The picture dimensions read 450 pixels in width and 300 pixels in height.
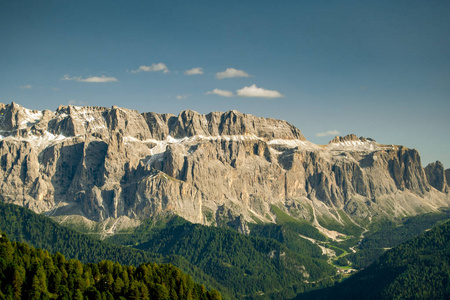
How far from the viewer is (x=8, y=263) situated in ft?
397

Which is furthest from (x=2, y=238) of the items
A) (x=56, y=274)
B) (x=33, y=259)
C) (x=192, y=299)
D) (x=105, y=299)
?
(x=192, y=299)

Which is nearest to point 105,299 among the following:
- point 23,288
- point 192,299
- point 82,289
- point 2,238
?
point 82,289

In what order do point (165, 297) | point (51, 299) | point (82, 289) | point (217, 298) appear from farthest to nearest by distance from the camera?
point (217, 298) → point (165, 297) → point (82, 289) → point (51, 299)

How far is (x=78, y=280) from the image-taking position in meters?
122

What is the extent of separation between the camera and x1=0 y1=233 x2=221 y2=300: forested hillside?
115m

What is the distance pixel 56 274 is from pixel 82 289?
258 inches

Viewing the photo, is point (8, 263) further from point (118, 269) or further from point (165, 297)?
point (165, 297)

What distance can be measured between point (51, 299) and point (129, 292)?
59.4 ft

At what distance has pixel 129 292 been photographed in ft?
411

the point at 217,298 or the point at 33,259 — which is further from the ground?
the point at 33,259

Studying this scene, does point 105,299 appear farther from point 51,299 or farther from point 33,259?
point 33,259

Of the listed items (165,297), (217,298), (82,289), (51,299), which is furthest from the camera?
(217,298)

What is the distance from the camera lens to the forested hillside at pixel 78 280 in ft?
376

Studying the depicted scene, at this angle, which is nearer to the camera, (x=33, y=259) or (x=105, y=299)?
(x=105, y=299)
